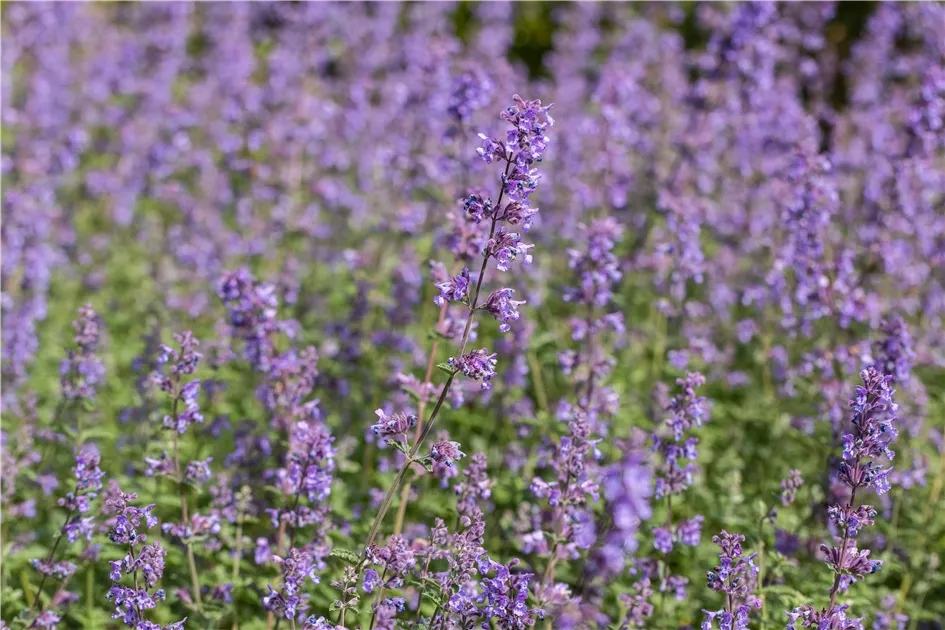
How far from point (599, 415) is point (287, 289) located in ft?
7.85

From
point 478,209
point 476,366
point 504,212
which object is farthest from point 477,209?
point 476,366

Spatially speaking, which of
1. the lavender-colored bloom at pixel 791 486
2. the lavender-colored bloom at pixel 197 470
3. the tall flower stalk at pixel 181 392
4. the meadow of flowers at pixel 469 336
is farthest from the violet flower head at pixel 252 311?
the lavender-colored bloom at pixel 791 486

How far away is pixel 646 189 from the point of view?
29.3 ft

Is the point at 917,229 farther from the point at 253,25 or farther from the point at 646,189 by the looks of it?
the point at 253,25

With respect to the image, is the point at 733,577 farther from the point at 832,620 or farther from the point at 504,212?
the point at 504,212

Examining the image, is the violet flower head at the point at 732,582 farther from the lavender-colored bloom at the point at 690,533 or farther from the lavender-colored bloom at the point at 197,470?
the lavender-colored bloom at the point at 197,470

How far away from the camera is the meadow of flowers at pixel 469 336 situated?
4.45 metres

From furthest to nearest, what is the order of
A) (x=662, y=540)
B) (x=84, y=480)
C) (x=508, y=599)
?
(x=662, y=540)
(x=84, y=480)
(x=508, y=599)

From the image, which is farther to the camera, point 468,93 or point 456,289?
point 468,93

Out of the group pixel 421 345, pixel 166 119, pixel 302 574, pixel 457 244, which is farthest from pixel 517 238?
pixel 166 119

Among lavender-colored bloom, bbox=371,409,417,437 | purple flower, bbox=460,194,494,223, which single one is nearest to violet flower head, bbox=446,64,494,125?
purple flower, bbox=460,194,494,223

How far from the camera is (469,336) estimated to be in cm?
457

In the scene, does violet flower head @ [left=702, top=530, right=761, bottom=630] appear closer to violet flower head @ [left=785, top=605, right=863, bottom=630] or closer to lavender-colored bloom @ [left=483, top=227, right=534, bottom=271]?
violet flower head @ [left=785, top=605, right=863, bottom=630]

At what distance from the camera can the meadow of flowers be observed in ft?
14.6
